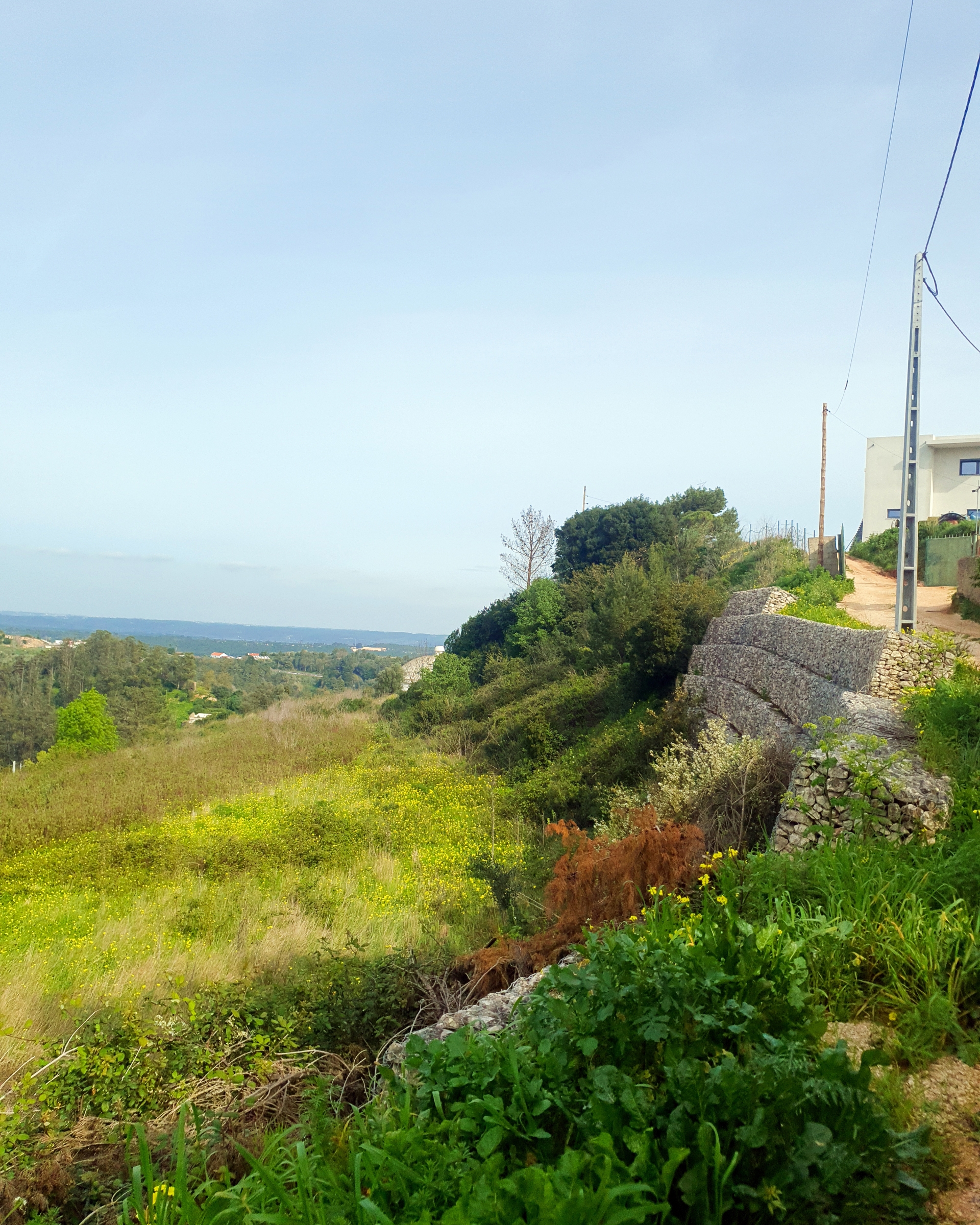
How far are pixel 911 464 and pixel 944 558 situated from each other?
13.1m

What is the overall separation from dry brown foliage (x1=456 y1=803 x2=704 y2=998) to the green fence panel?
71.0 feet

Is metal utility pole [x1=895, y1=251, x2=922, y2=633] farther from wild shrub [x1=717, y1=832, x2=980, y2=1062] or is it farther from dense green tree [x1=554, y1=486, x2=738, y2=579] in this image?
dense green tree [x1=554, y1=486, x2=738, y2=579]

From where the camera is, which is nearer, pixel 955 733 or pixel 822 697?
pixel 955 733

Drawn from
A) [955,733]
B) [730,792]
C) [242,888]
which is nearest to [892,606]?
[955,733]

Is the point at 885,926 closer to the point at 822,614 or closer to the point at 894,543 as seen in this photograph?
the point at 822,614

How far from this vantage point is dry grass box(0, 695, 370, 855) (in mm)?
15930

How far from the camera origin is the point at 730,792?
26.6ft

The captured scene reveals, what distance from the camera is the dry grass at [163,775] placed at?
15.9 m

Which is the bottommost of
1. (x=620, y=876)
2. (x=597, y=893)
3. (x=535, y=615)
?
(x=597, y=893)

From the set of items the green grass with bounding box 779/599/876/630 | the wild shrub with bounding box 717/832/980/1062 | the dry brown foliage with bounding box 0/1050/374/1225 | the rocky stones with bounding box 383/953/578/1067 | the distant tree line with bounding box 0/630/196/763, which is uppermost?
the green grass with bounding box 779/599/876/630

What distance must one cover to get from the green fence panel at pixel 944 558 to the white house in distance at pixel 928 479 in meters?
11.3

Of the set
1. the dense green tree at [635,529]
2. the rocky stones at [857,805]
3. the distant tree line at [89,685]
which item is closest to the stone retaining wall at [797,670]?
the rocky stones at [857,805]

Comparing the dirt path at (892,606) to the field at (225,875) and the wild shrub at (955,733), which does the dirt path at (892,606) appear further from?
the field at (225,875)

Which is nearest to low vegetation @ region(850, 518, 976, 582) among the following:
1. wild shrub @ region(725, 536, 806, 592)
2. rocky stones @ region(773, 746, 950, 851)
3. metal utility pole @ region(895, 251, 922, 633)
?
wild shrub @ region(725, 536, 806, 592)
